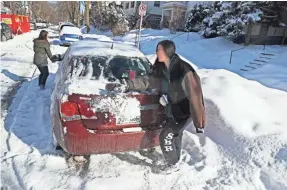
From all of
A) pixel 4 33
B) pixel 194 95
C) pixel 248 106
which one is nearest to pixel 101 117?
pixel 194 95

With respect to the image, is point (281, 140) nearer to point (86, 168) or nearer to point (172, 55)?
point (172, 55)

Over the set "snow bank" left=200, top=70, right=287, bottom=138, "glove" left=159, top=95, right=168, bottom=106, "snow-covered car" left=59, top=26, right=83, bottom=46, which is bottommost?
"snow-covered car" left=59, top=26, right=83, bottom=46

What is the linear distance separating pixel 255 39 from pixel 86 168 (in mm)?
15411

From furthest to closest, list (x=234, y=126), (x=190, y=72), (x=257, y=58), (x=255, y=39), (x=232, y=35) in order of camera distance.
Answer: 1. (x=255, y=39)
2. (x=232, y=35)
3. (x=257, y=58)
4. (x=234, y=126)
5. (x=190, y=72)

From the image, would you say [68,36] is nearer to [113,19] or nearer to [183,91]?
[113,19]

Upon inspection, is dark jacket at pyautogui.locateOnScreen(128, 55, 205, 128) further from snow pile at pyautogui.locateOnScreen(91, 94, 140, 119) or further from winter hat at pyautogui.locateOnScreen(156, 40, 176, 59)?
snow pile at pyautogui.locateOnScreen(91, 94, 140, 119)

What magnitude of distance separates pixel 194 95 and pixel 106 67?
5.46 feet

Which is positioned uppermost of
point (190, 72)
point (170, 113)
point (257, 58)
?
point (190, 72)

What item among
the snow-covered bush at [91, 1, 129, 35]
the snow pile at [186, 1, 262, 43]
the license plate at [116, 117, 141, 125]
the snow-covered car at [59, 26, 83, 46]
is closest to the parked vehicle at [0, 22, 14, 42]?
the snow-covered car at [59, 26, 83, 46]

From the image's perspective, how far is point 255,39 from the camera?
53.7ft

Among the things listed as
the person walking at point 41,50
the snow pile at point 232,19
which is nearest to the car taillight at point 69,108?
the person walking at point 41,50

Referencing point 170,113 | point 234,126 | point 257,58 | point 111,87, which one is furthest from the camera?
point 257,58

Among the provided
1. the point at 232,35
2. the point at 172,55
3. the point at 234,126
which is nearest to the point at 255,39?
the point at 232,35

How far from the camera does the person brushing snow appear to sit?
9.62 feet
